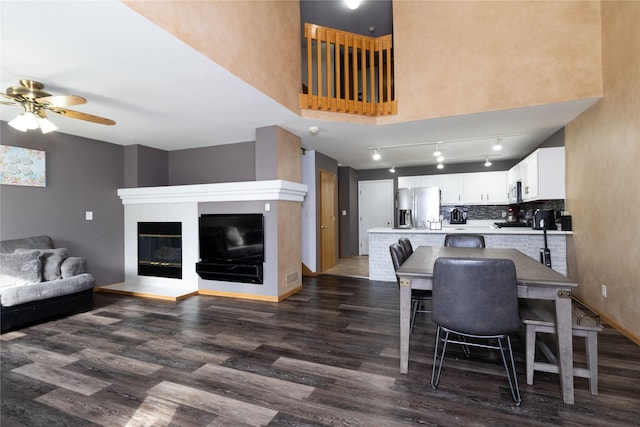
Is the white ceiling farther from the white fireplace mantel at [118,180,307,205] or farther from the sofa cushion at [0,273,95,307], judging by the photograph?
the sofa cushion at [0,273,95,307]

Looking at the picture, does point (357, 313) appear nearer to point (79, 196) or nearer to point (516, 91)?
point (516, 91)

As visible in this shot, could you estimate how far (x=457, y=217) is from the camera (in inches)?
A: 283

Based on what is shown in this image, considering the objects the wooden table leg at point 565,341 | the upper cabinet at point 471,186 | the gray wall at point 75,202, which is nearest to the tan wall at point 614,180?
the wooden table leg at point 565,341

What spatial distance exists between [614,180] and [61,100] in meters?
5.32

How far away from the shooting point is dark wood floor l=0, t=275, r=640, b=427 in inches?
70.7

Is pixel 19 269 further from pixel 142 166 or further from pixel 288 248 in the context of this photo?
pixel 288 248

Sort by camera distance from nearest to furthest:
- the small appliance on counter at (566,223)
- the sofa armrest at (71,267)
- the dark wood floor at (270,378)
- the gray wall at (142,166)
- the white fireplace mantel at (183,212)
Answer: the dark wood floor at (270,378)
the sofa armrest at (71,267)
the small appliance on counter at (566,223)
the white fireplace mantel at (183,212)
the gray wall at (142,166)

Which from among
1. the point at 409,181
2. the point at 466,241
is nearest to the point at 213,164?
the point at 466,241

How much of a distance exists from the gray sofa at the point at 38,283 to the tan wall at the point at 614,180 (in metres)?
5.93

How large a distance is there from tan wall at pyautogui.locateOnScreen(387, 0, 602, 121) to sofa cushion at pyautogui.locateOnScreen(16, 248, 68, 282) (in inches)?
184

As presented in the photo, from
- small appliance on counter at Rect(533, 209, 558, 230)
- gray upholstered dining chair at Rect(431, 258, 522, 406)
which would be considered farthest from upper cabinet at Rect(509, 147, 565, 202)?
gray upholstered dining chair at Rect(431, 258, 522, 406)

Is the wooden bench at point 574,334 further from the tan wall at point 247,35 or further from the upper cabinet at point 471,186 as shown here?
the upper cabinet at point 471,186

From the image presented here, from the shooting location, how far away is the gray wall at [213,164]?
5.10 m

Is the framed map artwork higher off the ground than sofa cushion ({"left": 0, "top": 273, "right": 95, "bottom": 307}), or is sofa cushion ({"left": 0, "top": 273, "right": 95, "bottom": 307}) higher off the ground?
the framed map artwork
